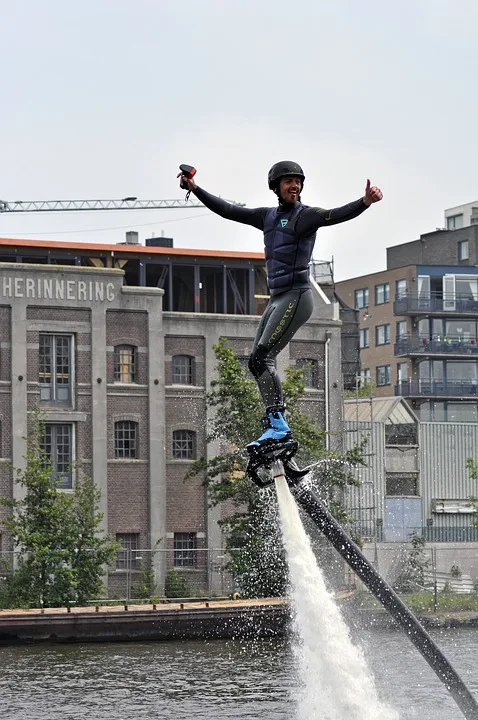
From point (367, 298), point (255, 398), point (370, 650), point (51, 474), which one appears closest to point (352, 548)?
point (370, 650)

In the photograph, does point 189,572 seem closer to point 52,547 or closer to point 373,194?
point 52,547

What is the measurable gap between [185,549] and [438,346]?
157 ft

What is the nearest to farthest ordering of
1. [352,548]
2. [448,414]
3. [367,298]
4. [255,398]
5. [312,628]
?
[352,548] < [312,628] < [255,398] < [448,414] < [367,298]

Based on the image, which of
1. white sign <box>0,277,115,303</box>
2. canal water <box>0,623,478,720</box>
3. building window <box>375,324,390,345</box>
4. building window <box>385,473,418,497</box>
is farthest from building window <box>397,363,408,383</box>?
canal water <box>0,623,478,720</box>

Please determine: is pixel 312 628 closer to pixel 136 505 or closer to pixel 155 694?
pixel 155 694

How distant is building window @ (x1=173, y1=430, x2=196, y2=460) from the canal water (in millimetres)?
14439

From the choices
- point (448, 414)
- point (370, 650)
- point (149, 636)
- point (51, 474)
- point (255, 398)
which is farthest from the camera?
point (448, 414)

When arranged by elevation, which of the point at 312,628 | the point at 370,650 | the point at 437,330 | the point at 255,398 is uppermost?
the point at 437,330

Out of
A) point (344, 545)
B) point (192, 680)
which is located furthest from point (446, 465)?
point (344, 545)

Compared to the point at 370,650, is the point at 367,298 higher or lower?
higher

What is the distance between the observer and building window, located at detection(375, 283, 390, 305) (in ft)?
388

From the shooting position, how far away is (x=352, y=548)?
16797mm

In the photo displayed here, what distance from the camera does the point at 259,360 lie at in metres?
15.7

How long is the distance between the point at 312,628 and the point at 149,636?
35018 millimetres
